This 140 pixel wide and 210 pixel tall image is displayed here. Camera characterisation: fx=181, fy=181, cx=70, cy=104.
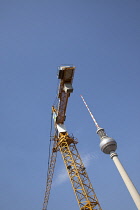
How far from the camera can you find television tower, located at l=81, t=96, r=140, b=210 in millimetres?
20473

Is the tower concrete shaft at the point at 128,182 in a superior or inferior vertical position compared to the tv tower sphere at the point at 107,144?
inferior

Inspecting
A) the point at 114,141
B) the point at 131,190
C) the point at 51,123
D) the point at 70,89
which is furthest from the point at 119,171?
the point at 51,123

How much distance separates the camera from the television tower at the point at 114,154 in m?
20.5

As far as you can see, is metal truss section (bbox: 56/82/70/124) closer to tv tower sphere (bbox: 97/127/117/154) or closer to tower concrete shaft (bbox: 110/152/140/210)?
tv tower sphere (bbox: 97/127/117/154)

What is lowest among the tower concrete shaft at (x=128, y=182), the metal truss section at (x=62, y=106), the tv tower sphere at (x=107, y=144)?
the tower concrete shaft at (x=128, y=182)

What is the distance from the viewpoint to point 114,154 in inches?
934

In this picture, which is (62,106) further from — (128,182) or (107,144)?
(128,182)

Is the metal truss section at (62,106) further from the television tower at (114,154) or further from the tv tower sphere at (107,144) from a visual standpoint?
the tv tower sphere at (107,144)

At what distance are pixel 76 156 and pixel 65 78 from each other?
13.1m

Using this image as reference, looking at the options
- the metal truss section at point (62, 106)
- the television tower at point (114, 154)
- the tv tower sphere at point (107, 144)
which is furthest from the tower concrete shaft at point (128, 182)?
the metal truss section at point (62, 106)

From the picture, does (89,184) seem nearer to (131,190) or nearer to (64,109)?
(131,190)

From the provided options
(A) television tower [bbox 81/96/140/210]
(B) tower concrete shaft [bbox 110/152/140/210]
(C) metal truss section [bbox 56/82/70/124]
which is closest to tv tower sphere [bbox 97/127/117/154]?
(A) television tower [bbox 81/96/140/210]

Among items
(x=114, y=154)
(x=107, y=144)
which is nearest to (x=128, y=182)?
(x=114, y=154)

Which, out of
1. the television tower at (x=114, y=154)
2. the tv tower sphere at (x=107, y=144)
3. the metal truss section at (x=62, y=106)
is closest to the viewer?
the television tower at (x=114, y=154)
